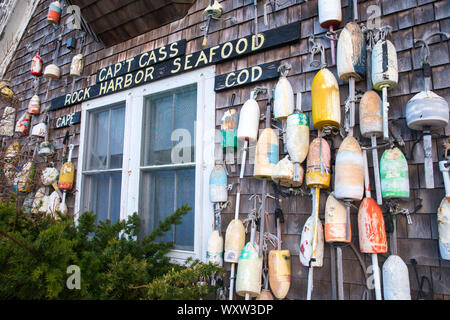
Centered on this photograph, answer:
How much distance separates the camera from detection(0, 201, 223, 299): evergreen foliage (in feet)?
5.16

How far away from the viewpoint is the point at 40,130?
4.23m

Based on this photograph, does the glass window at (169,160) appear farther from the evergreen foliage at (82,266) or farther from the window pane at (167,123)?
the evergreen foliage at (82,266)

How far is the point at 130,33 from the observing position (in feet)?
11.7

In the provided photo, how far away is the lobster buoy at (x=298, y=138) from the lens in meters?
2.10

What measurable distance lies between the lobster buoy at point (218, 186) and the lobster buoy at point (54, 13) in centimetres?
362

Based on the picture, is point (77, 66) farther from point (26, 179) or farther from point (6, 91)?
point (6, 91)

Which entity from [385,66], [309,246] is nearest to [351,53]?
[385,66]

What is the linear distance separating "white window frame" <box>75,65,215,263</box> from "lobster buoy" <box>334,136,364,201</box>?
1094 millimetres

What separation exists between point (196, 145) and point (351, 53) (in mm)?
1397

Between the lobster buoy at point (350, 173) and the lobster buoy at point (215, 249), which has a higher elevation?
the lobster buoy at point (350, 173)

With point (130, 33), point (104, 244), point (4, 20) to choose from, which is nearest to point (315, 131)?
point (104, 244)

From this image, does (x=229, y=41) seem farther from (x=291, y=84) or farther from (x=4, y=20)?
(x=4, y=20)

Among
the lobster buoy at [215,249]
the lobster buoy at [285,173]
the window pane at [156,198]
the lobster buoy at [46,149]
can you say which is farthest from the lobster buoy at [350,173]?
the lobster buoy at [46,149]

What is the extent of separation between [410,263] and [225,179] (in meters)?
1.32
